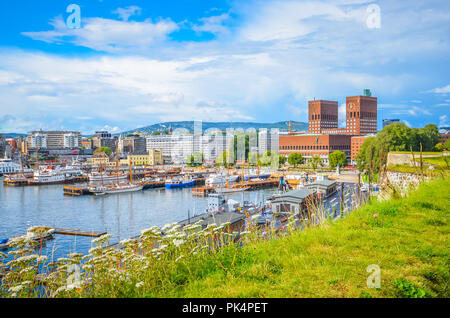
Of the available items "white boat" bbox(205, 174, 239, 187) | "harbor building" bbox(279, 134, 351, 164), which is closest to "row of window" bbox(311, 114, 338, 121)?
"harbor building" bbox(279, 134, 351, 164)

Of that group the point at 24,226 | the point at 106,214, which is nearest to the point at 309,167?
the point at 106,214

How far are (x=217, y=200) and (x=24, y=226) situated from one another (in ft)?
42.9

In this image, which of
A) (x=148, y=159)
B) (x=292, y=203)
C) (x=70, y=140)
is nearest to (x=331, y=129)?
(x=148, y=159)

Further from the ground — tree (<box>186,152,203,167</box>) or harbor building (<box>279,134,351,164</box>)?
harbor building (<box>279,134,351,164</box>)

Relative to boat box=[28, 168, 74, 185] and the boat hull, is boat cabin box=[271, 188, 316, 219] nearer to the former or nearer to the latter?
the boat hull

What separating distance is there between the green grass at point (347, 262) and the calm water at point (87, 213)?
1287 cm

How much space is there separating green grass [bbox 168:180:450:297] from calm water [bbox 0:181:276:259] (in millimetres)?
12871

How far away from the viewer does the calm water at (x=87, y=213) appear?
1848cm

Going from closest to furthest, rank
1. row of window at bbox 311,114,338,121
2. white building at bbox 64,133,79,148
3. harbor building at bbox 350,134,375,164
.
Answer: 1. harbor building at bbox 350,134,375,164
2. row of window at bbox 311,114,338,121
3. white building at bbox 64,133,79,148

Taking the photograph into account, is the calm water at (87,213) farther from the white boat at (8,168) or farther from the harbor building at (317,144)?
the harbor building at (317,144)

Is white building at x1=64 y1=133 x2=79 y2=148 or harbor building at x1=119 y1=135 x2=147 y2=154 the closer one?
harbor building at x1=119 y1=135 x2=147 y2=154

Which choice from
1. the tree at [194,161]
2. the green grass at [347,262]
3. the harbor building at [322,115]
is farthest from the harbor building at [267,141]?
the green grass at [347,262]

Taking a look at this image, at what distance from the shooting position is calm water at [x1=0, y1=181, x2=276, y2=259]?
60.6ft
